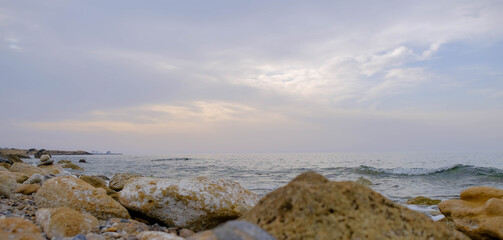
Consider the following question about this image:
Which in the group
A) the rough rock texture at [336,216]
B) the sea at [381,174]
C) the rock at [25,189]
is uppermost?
the rough rock texture at [336,216]

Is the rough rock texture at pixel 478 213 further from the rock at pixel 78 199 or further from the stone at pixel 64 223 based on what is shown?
the stone at pixel 64 223

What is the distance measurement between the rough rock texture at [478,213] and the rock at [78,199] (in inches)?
186

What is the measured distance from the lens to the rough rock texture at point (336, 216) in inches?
71.7

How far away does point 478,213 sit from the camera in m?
4.53

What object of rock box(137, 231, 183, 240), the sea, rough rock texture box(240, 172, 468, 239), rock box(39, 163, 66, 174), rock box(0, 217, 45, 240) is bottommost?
the sea

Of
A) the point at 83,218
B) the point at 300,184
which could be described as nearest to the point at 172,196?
the point at 83,218

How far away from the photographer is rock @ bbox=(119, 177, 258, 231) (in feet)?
14.4

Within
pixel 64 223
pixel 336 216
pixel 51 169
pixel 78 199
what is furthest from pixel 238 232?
pixel 51 169

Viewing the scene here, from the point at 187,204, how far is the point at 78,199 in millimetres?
1494

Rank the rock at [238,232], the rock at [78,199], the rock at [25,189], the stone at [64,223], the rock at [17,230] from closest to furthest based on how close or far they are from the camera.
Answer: the rock at [238,232] → the rock at [17,230] → the stone at [64,223] → the rock at [78,199] → the rock at [25,189]

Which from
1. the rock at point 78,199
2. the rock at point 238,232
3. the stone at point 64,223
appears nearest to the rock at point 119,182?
the rock at point 78,199

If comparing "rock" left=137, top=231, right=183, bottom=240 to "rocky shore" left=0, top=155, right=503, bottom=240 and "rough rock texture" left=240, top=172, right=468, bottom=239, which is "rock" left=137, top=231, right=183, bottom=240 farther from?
"rough rock texture" left=240, top=172, right=468, bottom=239

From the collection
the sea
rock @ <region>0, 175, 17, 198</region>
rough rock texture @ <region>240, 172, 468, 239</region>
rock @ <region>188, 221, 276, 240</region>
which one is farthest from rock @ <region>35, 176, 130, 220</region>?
the sea

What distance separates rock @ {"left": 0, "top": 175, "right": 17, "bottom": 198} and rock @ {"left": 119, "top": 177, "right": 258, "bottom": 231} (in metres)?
2.60
